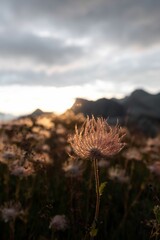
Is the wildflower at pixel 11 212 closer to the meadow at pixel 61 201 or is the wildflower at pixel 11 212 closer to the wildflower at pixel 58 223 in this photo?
the meadow at pixel 61 201

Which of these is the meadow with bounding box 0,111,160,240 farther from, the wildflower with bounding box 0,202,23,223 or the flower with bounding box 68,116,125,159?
the flower with bounding box 68,116,125,159

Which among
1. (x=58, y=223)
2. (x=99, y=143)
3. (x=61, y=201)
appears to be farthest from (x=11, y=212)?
(x=61, y=201)

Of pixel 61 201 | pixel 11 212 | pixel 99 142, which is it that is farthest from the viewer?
pixel 61 201

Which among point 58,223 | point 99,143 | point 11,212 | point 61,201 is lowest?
point 61,201

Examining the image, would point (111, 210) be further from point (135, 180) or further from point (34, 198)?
point (135, 180)

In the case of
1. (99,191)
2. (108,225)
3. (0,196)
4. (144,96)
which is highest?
(144,96)

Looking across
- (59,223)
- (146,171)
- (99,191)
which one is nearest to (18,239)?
(59,223)

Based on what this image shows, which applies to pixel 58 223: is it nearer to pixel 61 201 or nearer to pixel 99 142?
pixel 99 142

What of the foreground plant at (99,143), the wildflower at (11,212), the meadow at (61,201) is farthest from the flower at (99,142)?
the wildflower at (11,212)

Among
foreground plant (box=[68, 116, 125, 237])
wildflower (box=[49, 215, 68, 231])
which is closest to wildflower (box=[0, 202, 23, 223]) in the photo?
wildflower (box=[49, 215, 68, 231])
